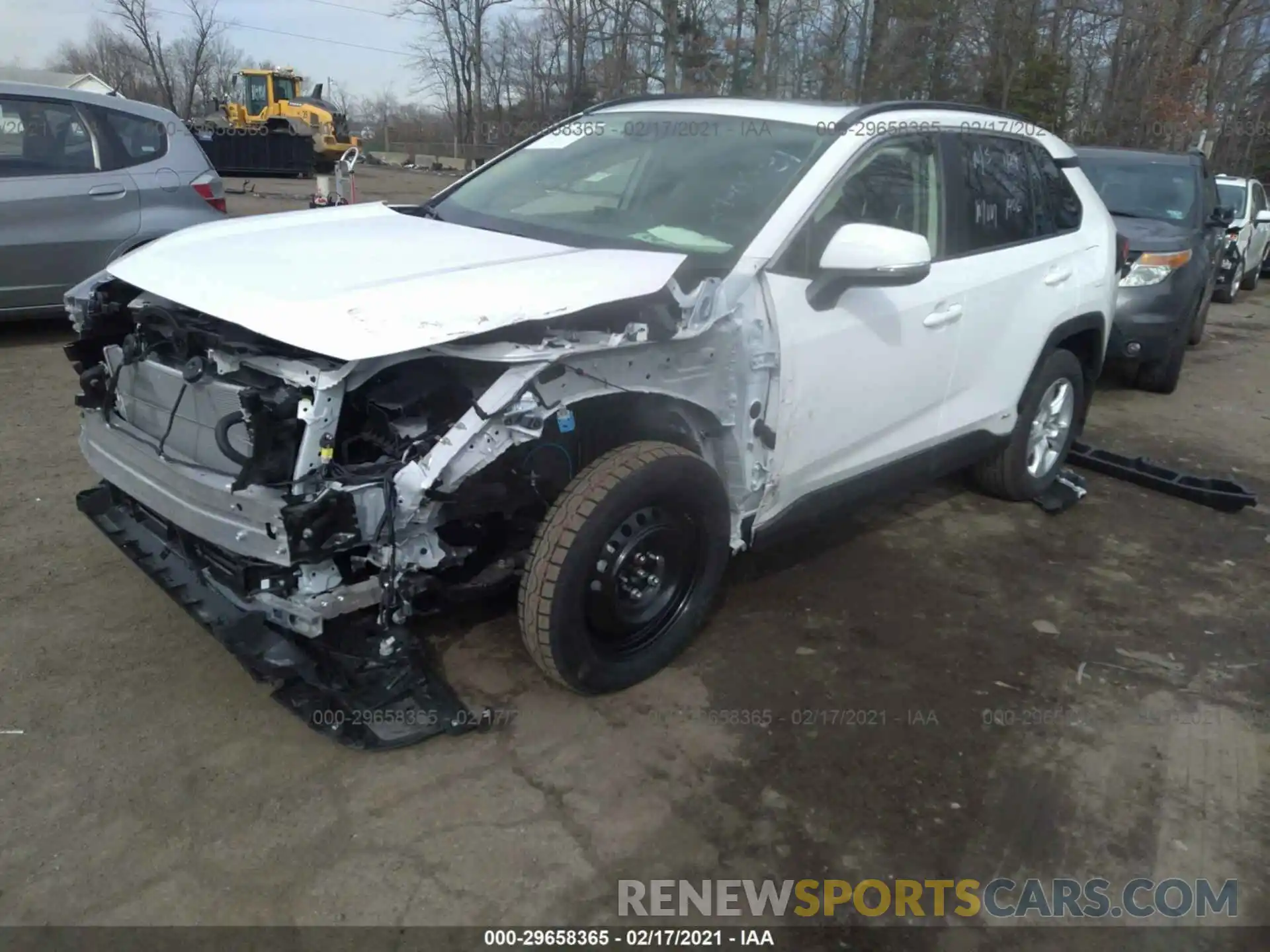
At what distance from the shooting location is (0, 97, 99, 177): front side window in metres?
6.75

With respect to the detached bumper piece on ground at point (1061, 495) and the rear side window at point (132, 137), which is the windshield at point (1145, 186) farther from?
the rear side window at point (132, 137)

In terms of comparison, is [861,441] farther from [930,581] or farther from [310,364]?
[310,364]

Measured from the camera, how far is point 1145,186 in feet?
28.5

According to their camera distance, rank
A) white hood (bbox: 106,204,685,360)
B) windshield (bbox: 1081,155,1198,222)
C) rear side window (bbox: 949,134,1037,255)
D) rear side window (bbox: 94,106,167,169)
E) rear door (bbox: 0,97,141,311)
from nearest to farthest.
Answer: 1. white hood (bbox: 106,204,685,360)
2. rear side window (bbox: 949,134,1037,255)
3. rear door (bbox: 0,97,141,311)
4. rear side window (bbox: 94,106,167,169)
5. windshield (bbox: 1081,155,1198,222)

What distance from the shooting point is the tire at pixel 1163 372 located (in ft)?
25.0

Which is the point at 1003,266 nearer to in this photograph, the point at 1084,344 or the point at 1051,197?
the point at 1051,197

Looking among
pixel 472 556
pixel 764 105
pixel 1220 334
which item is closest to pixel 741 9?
pixel 1220 334

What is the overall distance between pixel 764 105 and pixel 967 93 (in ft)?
87.9

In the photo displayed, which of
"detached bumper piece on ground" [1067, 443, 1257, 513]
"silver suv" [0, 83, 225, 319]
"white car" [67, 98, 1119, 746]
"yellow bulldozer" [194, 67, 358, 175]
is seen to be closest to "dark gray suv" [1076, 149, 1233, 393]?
"detached bumper piece on ground" [1067, 443, 1257, 513]

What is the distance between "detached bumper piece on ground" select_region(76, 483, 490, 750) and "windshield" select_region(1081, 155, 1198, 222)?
25.7 feet

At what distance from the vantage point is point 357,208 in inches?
162

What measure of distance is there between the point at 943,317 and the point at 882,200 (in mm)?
517

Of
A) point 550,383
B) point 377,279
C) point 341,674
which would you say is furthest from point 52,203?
point 550,383

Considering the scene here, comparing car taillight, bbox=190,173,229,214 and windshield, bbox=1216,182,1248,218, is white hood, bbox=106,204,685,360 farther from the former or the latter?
windshield, bbox=1216,182,1248,218
